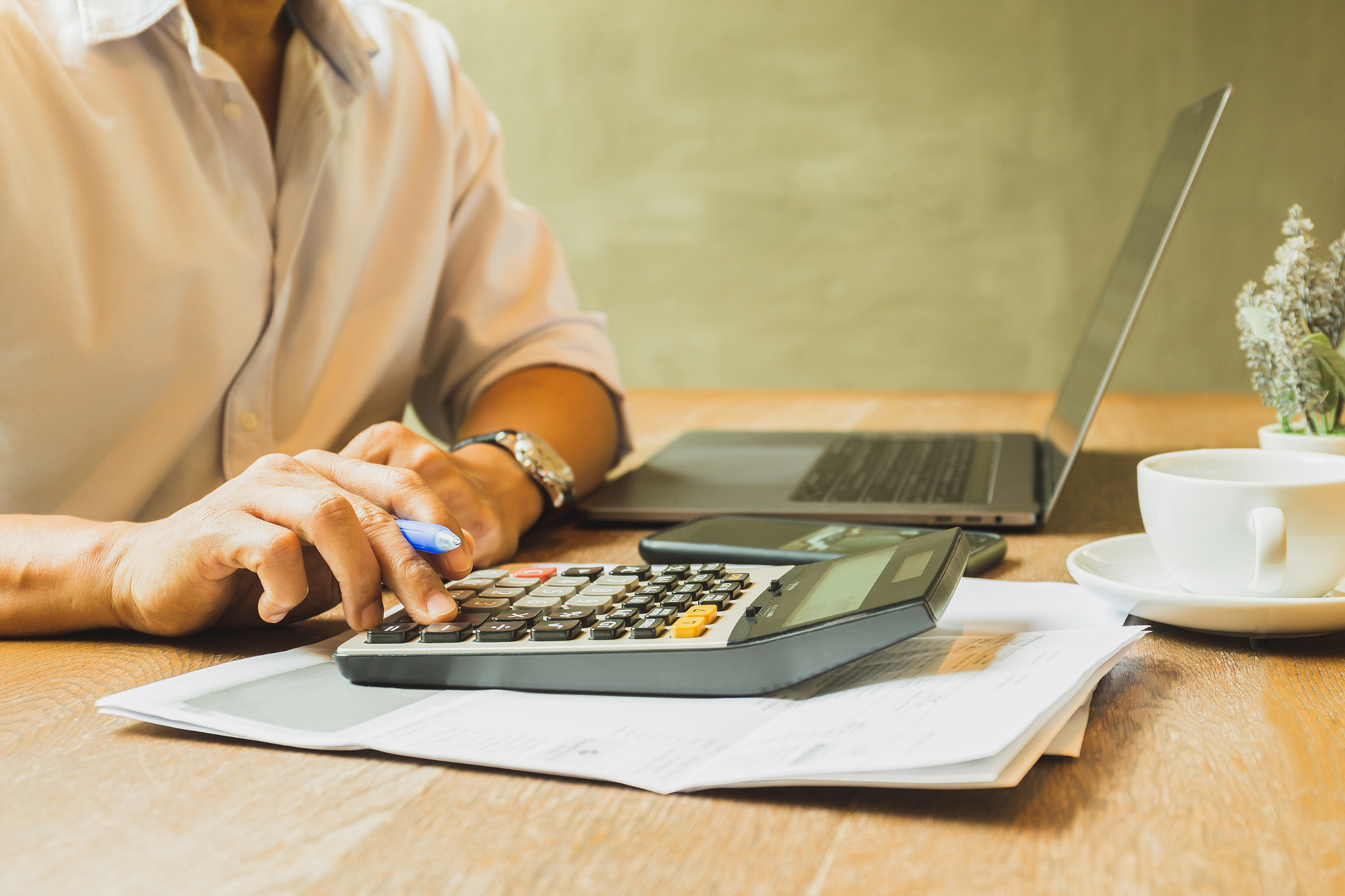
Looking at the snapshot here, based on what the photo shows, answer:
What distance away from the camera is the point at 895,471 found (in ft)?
3.13

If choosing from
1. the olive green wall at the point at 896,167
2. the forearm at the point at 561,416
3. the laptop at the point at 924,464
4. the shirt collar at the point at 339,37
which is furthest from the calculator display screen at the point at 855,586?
the olive green wall at the point at 896,167

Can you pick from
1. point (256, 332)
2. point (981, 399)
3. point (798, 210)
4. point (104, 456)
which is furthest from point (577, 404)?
point (798, 210)

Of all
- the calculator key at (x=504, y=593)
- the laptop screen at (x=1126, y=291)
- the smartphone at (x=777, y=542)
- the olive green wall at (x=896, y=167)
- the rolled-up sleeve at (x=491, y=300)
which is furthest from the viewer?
the olive green wall at (x=896, y=167)

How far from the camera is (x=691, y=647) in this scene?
16.7 inches

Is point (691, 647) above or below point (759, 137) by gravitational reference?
below

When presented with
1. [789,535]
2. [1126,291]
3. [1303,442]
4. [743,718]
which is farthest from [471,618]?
[1126,291]

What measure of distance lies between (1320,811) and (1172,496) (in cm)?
19

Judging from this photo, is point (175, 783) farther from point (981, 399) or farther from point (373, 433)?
point (981, 399)

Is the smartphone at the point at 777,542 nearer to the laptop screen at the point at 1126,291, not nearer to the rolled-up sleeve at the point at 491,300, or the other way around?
the laptop screen at the point at 1126,291

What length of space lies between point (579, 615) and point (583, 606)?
0.05 feet

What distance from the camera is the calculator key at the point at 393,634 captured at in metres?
0.46

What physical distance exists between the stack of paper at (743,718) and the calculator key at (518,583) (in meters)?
0.08

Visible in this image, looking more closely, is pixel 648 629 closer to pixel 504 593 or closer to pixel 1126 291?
pixel 504 593

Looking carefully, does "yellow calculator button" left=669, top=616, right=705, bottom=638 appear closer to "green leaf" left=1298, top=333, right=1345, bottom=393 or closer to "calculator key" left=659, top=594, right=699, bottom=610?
"calculator key" left=659, top=594, right=699, bottom=610
